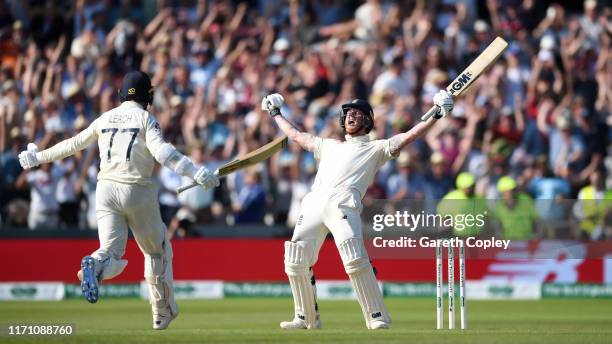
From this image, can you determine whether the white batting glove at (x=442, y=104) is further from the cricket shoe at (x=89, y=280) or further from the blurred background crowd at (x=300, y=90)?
the blurred background crowd at (x=300, y=90)

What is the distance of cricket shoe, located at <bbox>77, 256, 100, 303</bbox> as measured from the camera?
10.2 m

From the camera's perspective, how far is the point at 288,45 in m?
20.1

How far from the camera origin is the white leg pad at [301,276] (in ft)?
35.3

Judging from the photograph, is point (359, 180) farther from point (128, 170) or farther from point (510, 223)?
point (510, 223)

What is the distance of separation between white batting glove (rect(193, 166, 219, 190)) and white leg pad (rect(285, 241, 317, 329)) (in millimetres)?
943

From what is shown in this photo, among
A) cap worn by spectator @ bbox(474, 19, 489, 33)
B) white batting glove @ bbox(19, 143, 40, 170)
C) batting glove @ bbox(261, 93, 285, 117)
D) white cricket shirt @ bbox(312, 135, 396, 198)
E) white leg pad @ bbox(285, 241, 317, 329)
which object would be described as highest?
cap worn by spectator @ bbox(474, 19, 489, 33)

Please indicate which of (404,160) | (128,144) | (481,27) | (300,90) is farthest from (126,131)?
(481,27)

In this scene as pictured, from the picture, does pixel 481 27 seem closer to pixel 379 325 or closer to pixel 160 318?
pixel 379 325

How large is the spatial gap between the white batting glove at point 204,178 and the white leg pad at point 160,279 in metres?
0.93

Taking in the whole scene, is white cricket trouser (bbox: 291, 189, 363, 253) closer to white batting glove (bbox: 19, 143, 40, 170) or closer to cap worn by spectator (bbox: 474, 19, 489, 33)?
white batting glove (bbox: 19, 143, 40, 170)

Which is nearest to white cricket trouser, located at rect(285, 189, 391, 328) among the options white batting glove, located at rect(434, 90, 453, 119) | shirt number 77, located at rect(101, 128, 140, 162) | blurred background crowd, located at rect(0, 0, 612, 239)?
white batting glove, located at rect(434, 90, 453, 119)

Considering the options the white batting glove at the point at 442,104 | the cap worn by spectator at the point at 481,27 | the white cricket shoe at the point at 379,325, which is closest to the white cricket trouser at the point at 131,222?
the white cricket shoe at the point at 379,325

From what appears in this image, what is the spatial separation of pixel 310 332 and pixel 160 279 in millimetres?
1364

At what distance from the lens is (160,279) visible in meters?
10.9
